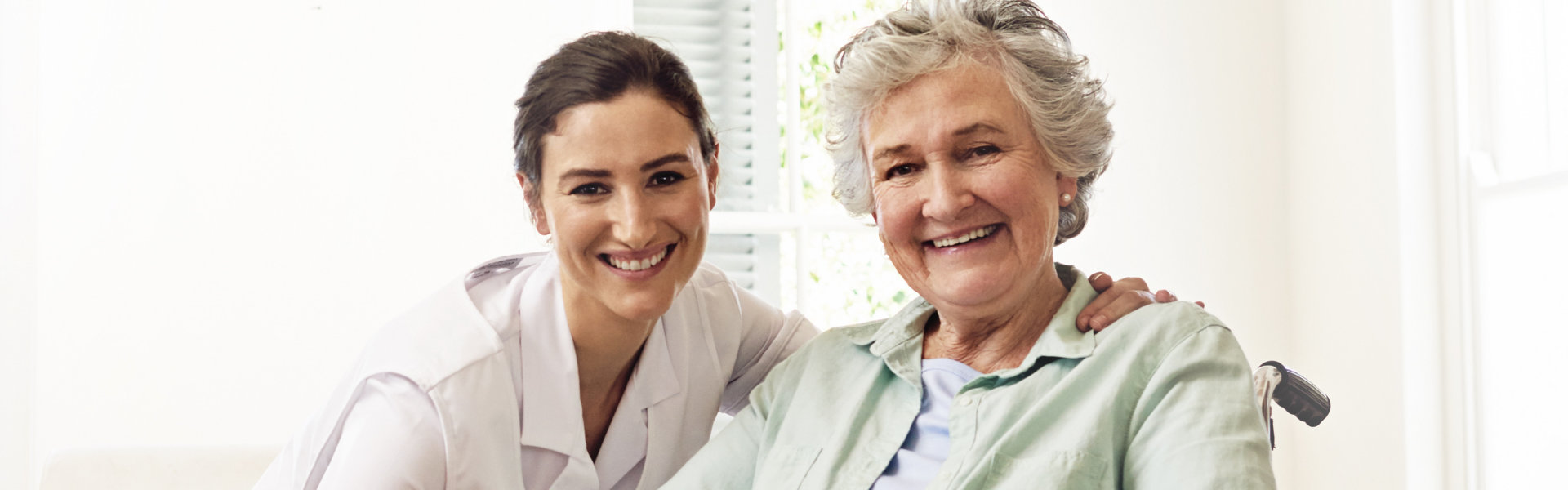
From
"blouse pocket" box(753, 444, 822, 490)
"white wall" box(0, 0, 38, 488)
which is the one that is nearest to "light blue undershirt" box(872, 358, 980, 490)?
"blouse pocket" box(753, 444, 822, 490)

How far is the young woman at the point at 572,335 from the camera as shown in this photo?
1553 mm

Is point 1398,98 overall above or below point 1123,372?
above

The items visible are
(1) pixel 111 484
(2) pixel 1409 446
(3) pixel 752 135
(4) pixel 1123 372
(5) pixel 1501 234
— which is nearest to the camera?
(4) pixel 1123 372

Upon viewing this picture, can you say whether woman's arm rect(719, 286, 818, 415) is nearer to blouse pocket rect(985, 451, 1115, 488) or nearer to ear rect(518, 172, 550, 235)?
ear rect(518, 172, 550, 235)

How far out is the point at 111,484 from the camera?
215 cm

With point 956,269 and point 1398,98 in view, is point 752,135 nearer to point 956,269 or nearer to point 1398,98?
point 1398,98

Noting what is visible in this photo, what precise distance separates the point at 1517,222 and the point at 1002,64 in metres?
1.78

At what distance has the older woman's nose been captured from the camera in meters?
1.44

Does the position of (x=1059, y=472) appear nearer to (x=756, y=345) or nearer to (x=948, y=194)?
(x=948, y=194)

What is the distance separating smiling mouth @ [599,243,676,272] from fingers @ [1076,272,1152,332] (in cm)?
63

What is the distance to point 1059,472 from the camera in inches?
49.0

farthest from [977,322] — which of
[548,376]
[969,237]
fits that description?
[548,376]

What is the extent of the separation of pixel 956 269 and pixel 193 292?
227cm

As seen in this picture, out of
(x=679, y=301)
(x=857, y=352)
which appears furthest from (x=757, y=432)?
(x=679, y=301)
